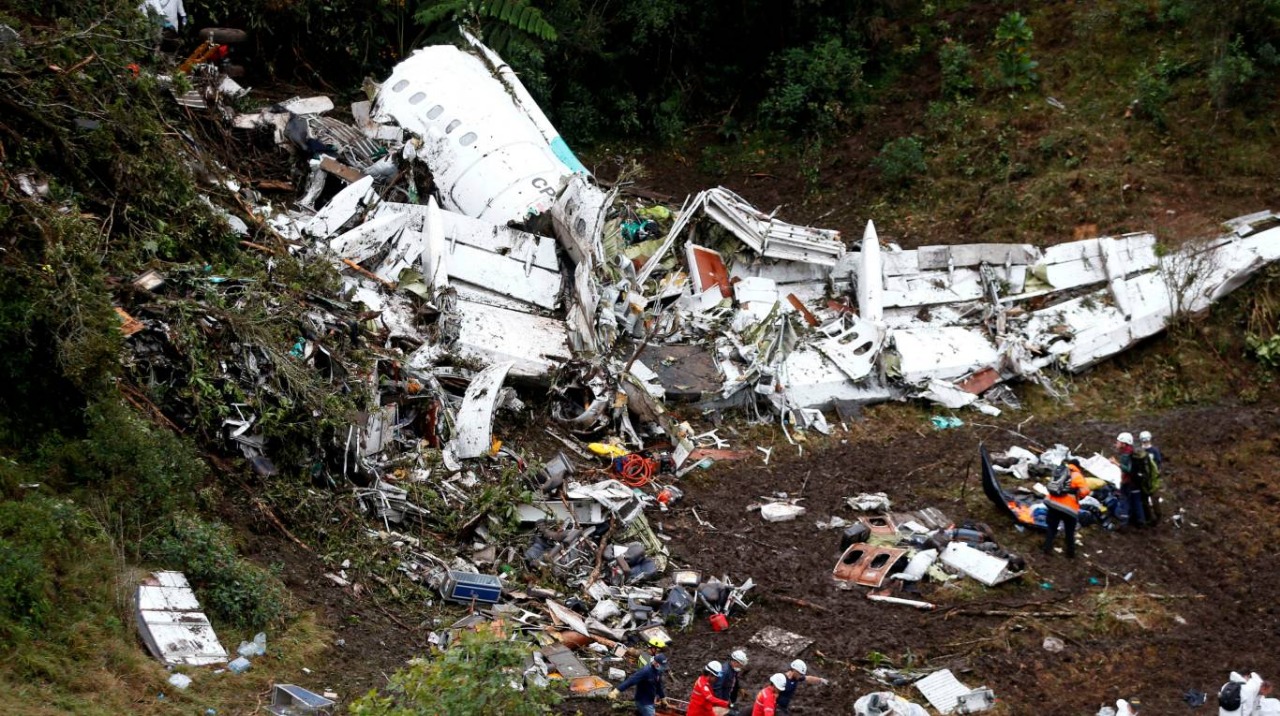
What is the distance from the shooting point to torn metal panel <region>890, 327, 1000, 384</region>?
14.4 metres

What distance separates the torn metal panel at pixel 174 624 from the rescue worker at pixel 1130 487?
8278 mm

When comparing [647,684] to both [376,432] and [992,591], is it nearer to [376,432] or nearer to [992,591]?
[992,591]

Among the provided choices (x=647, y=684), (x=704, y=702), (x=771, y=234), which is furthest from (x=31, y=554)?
(x=771, y=234)

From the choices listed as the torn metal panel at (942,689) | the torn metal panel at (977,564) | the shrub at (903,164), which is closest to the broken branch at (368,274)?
the torn metal panel at (977,564)

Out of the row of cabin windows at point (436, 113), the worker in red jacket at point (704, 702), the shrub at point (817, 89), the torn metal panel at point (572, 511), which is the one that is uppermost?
the shrub at point (817, 89)

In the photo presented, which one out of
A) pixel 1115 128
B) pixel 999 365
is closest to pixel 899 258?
pixel 999 365

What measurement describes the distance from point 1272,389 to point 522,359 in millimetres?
8947

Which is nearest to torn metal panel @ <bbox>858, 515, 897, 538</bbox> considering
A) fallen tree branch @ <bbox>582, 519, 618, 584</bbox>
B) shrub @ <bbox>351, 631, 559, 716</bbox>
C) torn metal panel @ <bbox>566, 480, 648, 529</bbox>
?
torn metal panel @ <bbox>566, 480, 648, 529</bbox>

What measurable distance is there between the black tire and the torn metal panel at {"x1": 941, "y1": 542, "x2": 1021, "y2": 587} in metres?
12.5

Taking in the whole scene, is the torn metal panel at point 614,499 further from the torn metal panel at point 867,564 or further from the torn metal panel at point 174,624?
the torn metal panel at point 174,624

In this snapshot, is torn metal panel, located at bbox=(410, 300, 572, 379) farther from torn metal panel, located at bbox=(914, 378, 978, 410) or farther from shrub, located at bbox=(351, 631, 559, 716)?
shrub, located at bbox=(351, 631, 559, 716)

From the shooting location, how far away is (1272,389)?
13992 mm

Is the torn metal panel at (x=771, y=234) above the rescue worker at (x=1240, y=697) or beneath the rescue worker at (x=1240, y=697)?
above

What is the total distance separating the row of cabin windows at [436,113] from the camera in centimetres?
1520
